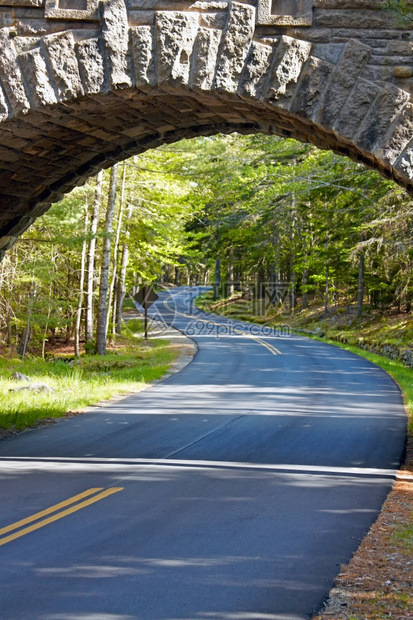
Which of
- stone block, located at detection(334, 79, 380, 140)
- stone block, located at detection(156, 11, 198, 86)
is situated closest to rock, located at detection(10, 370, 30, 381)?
stone block, located at detection(156, 11, 198, 86)

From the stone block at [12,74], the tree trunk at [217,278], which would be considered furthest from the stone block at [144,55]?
the tree trunk at [217,278]

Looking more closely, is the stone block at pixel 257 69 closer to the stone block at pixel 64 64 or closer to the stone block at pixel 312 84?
the stone block at pixel 312 84

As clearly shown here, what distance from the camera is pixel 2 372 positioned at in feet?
60.7

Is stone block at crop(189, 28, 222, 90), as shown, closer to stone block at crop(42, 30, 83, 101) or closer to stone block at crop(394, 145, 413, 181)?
stone block at crop(42, 30, 83, 101)

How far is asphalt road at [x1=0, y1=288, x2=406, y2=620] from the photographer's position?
472 cm

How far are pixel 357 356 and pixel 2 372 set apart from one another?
46.7 ft

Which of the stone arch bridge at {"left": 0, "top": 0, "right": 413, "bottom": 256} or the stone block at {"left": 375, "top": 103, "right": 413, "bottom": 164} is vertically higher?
the stone arch bridge at {"left": 0, "top": 0, "right": 413, "bottom": 256}

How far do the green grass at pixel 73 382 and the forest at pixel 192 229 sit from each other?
225 centimetres

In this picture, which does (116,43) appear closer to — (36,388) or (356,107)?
(356,107)

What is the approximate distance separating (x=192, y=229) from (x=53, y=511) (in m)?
40.3

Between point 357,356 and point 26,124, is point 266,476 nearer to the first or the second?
point 26,124

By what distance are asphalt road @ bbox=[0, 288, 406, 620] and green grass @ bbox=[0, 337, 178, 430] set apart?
0.62m

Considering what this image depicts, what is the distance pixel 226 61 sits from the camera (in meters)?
7.35

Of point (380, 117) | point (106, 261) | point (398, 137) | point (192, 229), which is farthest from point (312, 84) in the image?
point (192, 229)
